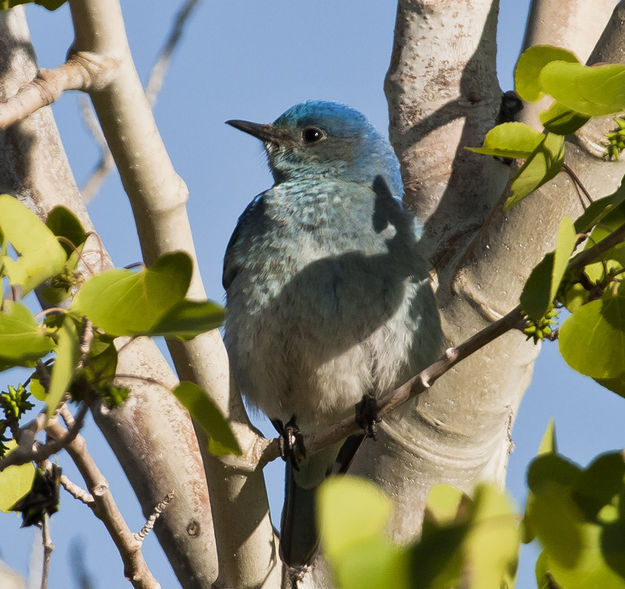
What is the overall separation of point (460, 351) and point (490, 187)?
6.67 ft

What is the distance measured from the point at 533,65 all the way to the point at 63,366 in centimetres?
123

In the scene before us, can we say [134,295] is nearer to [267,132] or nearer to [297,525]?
[297,525]

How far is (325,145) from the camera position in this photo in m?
4.88

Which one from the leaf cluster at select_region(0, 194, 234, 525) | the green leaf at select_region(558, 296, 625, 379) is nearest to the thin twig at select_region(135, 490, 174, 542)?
the leaf cluster at select_region(0, 194, 234, 525)

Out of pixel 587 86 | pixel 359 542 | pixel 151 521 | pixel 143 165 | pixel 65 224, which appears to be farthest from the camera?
pixel 151 521

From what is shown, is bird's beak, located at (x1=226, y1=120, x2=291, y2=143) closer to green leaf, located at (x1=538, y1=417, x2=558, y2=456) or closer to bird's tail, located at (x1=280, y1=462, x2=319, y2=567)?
bird's tail, located at (x1=280, y1=462, x2=319, y2=567)

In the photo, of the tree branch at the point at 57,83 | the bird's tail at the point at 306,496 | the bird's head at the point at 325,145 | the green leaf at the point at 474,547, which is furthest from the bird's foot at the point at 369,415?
the green leaf at the point at 474,547

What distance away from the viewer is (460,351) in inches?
93.3

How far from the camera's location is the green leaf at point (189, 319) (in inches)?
74.5

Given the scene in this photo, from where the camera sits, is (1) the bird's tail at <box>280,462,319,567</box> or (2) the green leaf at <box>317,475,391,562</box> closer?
(2) the green leaf at <box>317,475,391,562</box>

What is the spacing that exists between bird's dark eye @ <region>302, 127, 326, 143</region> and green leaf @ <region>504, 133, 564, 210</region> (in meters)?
2.88

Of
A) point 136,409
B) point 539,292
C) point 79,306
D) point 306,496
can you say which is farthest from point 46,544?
point 306,496

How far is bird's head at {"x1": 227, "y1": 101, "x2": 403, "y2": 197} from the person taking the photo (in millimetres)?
4652

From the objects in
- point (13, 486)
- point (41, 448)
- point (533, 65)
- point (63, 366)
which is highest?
point (533, 65)
